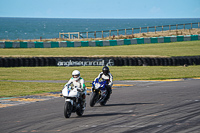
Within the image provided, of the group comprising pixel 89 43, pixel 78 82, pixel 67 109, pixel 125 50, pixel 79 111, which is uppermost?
pixel 89 43

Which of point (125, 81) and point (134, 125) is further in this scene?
point (125, 81)

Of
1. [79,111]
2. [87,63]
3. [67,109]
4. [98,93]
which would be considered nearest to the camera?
[67,109]

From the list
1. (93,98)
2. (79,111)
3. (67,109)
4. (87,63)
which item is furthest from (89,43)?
(67,109)

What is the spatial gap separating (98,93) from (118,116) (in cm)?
233

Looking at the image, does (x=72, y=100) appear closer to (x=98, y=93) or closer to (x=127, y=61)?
(x=98, y=93)

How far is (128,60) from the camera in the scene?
1092 inches

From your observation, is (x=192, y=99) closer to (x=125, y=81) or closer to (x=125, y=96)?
(x=125, y=96)

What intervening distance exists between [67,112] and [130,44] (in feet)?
112

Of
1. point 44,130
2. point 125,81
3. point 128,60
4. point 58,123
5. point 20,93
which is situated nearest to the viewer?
point 44,130

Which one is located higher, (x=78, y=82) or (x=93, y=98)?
(x=78, y=82)

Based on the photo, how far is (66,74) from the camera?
2441 centimetres

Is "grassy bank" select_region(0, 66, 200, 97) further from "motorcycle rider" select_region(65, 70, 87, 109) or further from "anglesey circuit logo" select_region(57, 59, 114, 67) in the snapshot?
"motorcycle rider" select_region(65, 70, 87, 109)

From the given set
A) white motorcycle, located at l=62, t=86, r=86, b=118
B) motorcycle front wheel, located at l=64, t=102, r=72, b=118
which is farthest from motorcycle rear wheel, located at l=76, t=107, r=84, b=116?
motorcycle front wheel, located at l=64, t=102, r=72, b=118

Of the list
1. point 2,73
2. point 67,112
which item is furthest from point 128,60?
point 67,112
